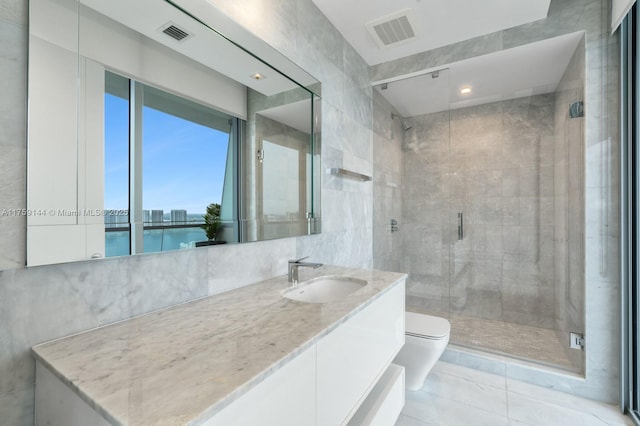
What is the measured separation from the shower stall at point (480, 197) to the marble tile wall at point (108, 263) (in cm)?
98

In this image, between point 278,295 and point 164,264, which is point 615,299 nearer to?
point 278,295

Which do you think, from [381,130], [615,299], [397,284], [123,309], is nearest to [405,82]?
[381,130]

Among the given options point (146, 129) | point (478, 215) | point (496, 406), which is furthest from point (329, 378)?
point (478, 215)

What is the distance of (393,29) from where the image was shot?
2133 mm

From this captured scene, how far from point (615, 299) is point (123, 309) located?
2.64 meters

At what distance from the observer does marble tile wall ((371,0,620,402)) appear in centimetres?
183

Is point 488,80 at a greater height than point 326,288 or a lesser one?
greater

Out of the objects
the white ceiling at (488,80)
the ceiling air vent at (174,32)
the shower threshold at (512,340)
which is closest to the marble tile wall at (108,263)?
the ceiling air vent at (174,32)

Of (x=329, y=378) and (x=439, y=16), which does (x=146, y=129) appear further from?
(x=439, y=16)

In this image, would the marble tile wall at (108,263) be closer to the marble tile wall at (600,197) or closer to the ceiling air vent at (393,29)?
the ceiling air vent at (393,29)

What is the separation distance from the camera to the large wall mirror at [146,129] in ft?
2.57

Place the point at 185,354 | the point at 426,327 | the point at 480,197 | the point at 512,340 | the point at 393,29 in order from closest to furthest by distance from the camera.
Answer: the point at 185,354 → the point at 426,327 → the point at 393,29 → the point at 512,340 → the point at 480,197

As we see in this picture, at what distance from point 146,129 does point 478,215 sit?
276 cm

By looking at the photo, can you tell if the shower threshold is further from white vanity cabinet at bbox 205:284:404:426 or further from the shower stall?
white vanity cabinet at bbox 205:284:404:426
